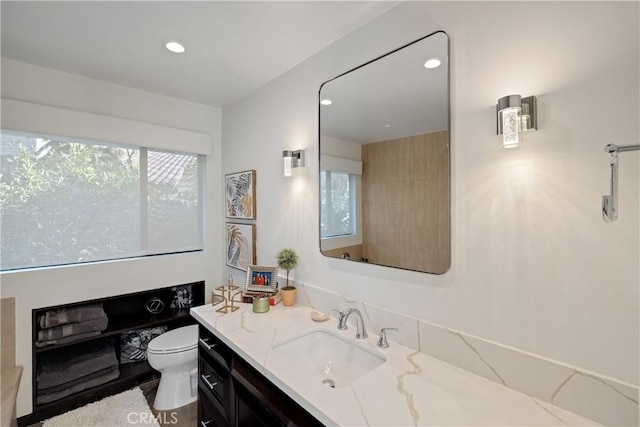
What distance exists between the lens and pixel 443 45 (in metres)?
1.24

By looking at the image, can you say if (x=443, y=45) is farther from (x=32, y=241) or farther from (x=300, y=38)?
(x=32, y=241)

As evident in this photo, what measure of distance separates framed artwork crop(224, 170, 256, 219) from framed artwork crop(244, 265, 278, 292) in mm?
570

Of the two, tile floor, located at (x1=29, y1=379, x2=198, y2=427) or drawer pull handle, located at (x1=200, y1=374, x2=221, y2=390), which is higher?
drawer pull handle, located at (x1=200, y1=374, x2=221, y2=390)

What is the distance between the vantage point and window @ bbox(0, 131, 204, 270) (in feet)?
6.81

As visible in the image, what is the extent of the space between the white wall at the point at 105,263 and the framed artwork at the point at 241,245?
8.8 inches

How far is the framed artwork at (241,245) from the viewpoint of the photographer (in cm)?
247

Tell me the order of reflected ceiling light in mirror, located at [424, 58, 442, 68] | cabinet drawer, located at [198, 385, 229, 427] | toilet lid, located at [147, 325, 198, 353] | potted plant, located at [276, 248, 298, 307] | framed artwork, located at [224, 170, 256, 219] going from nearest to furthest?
reflected ceiling light in mirror, located at [424, 58, 442, 68] → cabinet drawer, located at [198, 385, 229, 427] → potted plant, located at [276, 248, 298, 307] → toilet lid, located at [147, 325, 198, 353] → framed artwork, located at [224, 170, 256, 219]

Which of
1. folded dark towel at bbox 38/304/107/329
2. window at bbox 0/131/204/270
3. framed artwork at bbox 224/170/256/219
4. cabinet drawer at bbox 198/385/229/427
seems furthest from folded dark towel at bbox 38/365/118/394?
framed artwork at bbox 224/170/256/219

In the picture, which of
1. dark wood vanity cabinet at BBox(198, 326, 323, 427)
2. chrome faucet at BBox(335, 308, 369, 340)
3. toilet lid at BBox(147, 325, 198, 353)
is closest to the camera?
dark wood vanity cabinet at BBox(198, 326, 323, 427)

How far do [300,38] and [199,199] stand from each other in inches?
73.3

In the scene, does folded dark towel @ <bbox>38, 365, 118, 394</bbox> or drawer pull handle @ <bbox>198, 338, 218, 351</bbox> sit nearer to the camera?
drawer pull handle @ <bbox>198, 338, 218, 351</bbox>

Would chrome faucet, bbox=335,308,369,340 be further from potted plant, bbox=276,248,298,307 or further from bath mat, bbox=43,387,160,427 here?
bath mat, bbox=43,387,160,427

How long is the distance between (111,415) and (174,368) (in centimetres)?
49

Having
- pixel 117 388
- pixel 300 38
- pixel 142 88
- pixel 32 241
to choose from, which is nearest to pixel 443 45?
pixel 300 38
